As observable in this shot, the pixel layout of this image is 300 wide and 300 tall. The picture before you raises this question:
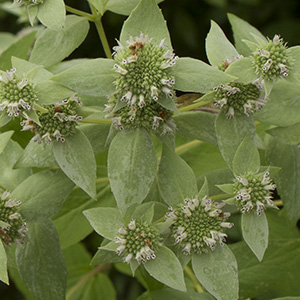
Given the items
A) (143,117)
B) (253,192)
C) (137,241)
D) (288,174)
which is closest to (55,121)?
(143,117)

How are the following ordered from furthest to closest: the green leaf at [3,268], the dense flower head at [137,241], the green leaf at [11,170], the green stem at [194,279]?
the green stem at [194,279]
the green leaf at [11,170]
the dense flower head at [137,241]
the green leaf at [3,268]

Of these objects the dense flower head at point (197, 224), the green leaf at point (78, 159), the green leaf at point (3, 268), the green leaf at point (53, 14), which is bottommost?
the dense flower head at point (197, 224)

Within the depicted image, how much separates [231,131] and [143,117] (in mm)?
182

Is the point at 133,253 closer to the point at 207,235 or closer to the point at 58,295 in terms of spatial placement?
the point at 207,235

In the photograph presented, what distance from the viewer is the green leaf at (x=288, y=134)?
1.05 m

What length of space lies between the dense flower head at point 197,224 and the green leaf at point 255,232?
39 mm

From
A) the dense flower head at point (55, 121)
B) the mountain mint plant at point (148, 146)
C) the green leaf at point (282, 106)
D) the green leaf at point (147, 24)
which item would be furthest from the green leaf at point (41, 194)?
the green leaf at point (282, 106)

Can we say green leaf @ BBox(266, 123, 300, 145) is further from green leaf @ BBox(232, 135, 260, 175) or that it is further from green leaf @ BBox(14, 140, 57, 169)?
green leaf @ BBox(14, 140, 57, 169)

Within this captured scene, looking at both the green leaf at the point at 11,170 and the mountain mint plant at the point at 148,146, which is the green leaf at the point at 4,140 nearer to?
the mountain mint plant at the point at 148,146

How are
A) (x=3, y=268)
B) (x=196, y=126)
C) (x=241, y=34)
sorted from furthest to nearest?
1. (x=241, y=34)
2. (x=196, y=126)
3. (x=3, y=268)

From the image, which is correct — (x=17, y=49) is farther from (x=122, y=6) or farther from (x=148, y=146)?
(x=148, y=146)

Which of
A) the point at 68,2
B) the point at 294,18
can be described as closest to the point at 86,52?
the point at 68,2

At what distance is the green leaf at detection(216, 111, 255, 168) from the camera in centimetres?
103

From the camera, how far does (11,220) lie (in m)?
1.05
